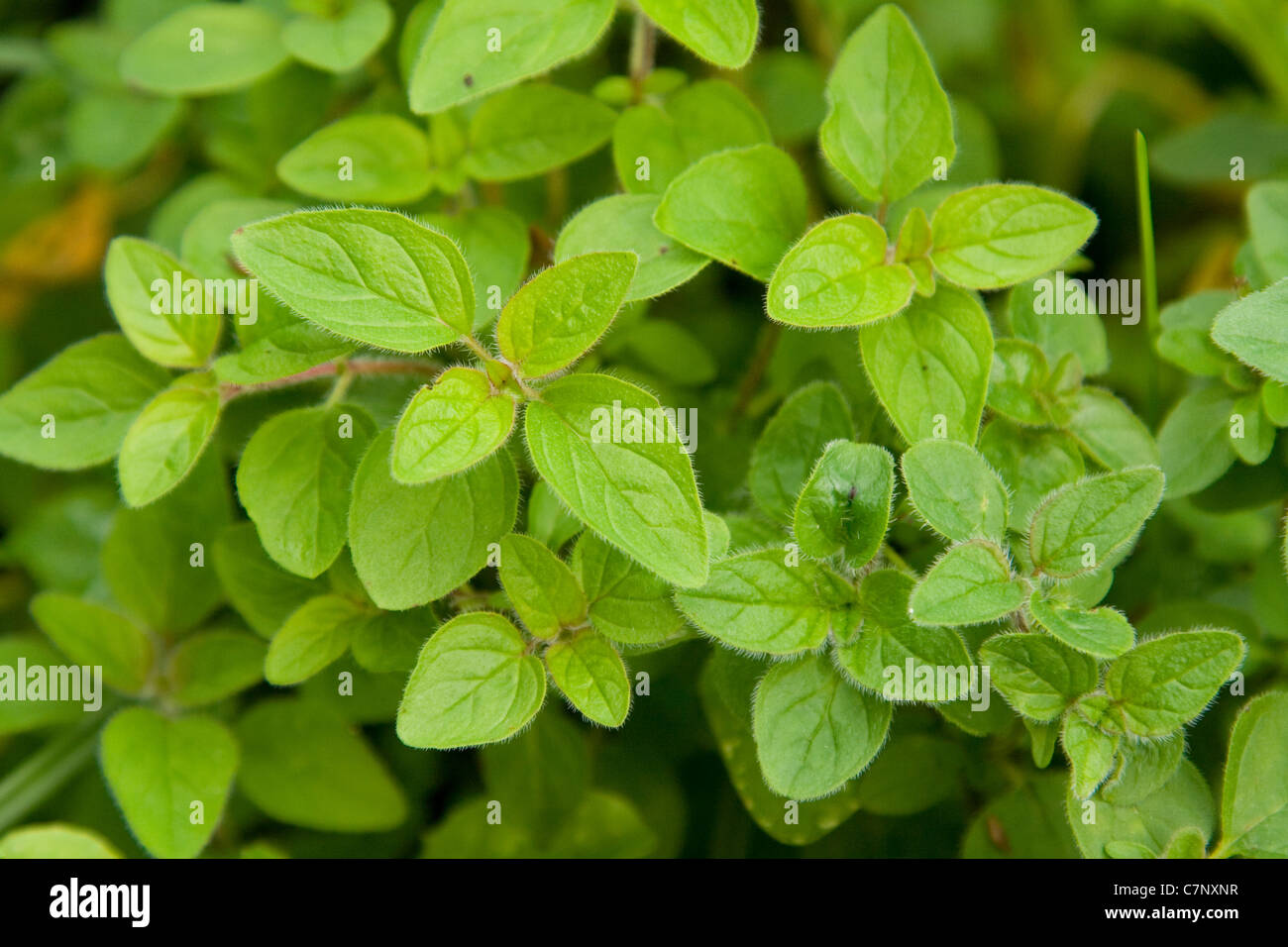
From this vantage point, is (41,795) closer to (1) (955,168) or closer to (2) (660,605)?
(2) (660,605)

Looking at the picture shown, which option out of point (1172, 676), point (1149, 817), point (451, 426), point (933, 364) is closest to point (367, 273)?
point (451, 426)

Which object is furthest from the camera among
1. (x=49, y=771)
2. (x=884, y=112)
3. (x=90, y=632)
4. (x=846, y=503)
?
(x=49, y=771)

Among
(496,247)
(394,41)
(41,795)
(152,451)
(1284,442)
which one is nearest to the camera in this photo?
(152,451)

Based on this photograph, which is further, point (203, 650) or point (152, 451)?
point (203, 650)

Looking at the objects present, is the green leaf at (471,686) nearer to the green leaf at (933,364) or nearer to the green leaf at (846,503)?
the green leaf at (846,503)

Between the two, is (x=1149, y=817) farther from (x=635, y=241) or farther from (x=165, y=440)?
(x=165, y=440)

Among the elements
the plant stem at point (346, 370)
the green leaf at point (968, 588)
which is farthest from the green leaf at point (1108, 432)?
the plant stem at point (346, 370)

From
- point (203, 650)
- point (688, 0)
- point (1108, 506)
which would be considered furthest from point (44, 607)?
point (1108, 506)

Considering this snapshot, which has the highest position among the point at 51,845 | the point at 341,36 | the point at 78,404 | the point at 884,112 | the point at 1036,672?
the point at 341,36
